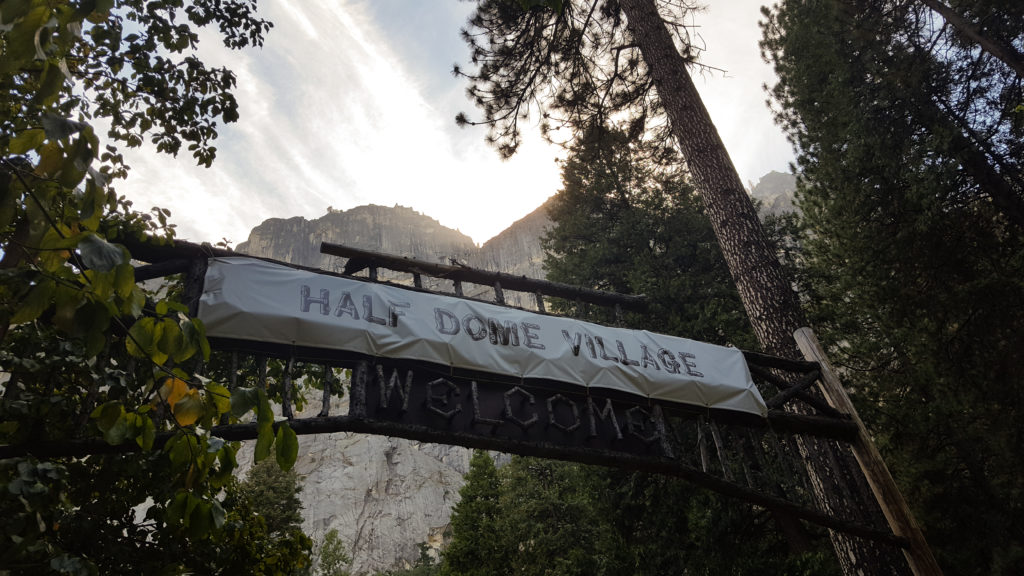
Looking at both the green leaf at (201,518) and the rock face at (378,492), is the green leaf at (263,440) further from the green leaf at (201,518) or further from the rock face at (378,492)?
the rock face at (378,492)

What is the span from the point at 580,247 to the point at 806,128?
6411mm

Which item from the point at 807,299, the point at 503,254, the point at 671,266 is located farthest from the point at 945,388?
the point at 503,254

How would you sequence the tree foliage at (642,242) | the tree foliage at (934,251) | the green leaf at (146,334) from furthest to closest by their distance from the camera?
the tree foliage at (642,242) < the tree foliage at (934,251) < the green leaf at (146,334)

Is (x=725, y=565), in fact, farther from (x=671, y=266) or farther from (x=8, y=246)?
(x=8, y=246)

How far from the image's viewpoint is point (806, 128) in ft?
34.3

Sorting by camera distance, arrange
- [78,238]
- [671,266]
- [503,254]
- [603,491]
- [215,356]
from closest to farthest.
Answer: [78,238], [215,356], [603,491], [671,266], [503,254]

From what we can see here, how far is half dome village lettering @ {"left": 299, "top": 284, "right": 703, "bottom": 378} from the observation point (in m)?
4.73

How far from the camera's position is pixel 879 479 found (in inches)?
209

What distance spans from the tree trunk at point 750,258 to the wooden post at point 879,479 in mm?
219

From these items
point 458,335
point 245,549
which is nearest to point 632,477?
point 245,549

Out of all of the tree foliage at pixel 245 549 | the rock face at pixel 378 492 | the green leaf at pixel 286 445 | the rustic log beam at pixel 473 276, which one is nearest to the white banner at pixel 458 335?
the rustic log beam at pixel 473 276

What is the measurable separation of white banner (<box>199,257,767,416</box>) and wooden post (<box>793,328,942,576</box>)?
0.89 meters

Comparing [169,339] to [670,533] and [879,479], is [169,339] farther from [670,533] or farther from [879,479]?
[670,533]

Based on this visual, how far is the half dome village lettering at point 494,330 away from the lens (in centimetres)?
473
